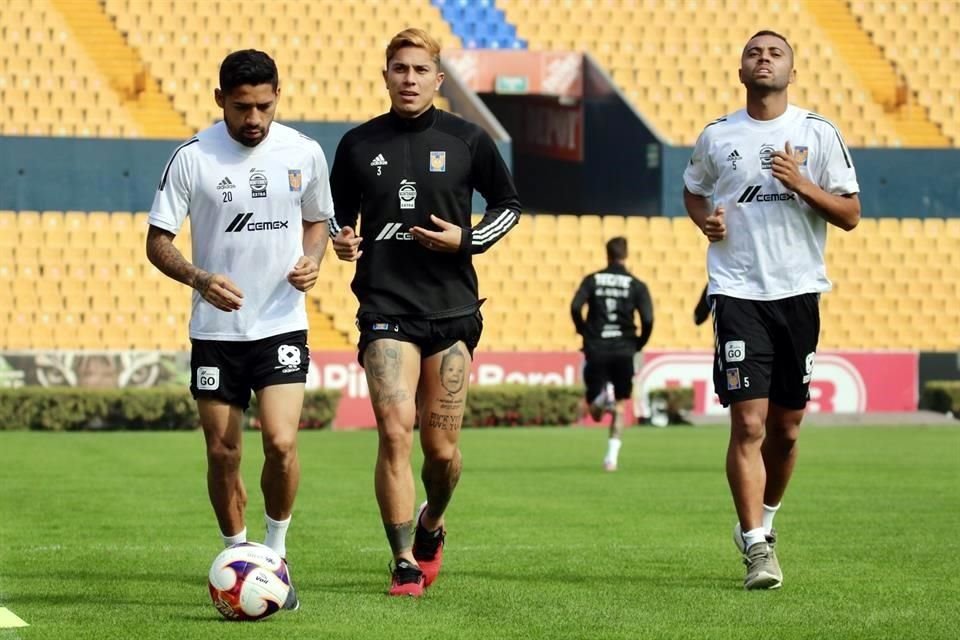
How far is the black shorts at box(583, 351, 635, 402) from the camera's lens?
18.0 metres

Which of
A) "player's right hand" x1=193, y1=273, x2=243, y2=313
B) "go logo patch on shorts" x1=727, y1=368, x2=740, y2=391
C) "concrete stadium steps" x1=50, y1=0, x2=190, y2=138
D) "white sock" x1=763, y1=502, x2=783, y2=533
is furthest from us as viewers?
"concrete stadium steps" x1=50, y1=0, x2=190, y2=138

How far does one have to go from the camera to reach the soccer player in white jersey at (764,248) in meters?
8.63

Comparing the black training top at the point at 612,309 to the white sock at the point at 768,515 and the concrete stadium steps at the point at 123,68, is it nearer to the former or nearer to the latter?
the white sock at the point at 768,515

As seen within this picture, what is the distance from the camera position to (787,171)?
851 centimetres

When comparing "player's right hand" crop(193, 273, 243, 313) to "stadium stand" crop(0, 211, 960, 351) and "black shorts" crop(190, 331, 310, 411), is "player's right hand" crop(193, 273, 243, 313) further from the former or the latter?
"stadium stand" crop(0, 211, 960, 351)

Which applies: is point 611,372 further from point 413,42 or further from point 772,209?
point 413,42

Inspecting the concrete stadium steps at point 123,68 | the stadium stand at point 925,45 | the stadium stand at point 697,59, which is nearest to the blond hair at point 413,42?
the concrete stadium steps at point 123,68

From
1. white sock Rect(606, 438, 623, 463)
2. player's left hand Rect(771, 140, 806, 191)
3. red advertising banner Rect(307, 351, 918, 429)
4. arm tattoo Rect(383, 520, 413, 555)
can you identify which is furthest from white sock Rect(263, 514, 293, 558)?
red advertising banner Rect(307, 351, 918, 429)

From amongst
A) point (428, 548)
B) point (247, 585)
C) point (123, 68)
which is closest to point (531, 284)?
point (123, 68)

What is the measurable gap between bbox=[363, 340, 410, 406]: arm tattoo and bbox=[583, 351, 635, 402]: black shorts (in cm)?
989

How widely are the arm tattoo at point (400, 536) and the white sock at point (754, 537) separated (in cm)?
158

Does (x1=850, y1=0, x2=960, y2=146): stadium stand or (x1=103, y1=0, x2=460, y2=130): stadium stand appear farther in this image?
(x1=850, y1=0, x2=960, y2=146): stadium stand

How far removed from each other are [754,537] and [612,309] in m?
9.56

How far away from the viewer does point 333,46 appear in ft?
113
